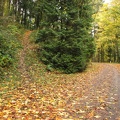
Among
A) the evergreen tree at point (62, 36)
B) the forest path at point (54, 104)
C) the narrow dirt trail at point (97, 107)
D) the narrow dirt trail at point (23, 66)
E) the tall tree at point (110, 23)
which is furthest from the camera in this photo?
the tall tree at point (110, 23)

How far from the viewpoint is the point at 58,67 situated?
15.6 m

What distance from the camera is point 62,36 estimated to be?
15.7 m

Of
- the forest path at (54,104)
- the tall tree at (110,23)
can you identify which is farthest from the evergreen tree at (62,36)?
the tall tree at (110,23)

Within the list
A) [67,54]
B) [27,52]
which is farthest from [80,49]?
[27,52]

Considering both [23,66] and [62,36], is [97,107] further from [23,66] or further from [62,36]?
[62,36]

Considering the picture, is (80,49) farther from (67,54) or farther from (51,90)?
(51,90)

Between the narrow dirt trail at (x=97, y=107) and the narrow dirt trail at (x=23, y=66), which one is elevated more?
the narrow dirt trail at (x=23, y=66)

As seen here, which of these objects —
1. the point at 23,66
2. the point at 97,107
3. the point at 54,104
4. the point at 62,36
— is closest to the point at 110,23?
the point at 62,36

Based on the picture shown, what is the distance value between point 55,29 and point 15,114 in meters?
10.9

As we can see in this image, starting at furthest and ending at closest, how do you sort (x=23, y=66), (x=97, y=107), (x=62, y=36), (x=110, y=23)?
(x=110, y=23) < (x=62, y=36) < (x=23, y=66) < (x=97, y=107)

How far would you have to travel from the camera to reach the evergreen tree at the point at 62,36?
15.5 metres

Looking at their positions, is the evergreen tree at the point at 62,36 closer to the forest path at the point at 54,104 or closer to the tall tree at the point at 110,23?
the forest path at the point at 54,104

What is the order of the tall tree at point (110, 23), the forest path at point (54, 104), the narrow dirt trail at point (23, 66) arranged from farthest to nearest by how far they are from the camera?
the tall tree at point (110, 23) < the narrow dirt trail at point (23, 66) < the forest path at point (54, 104)

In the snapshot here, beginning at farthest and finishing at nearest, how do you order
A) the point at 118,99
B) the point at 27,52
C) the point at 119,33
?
the point at 119,33 → the point at 27,52 → the point at 118,99
